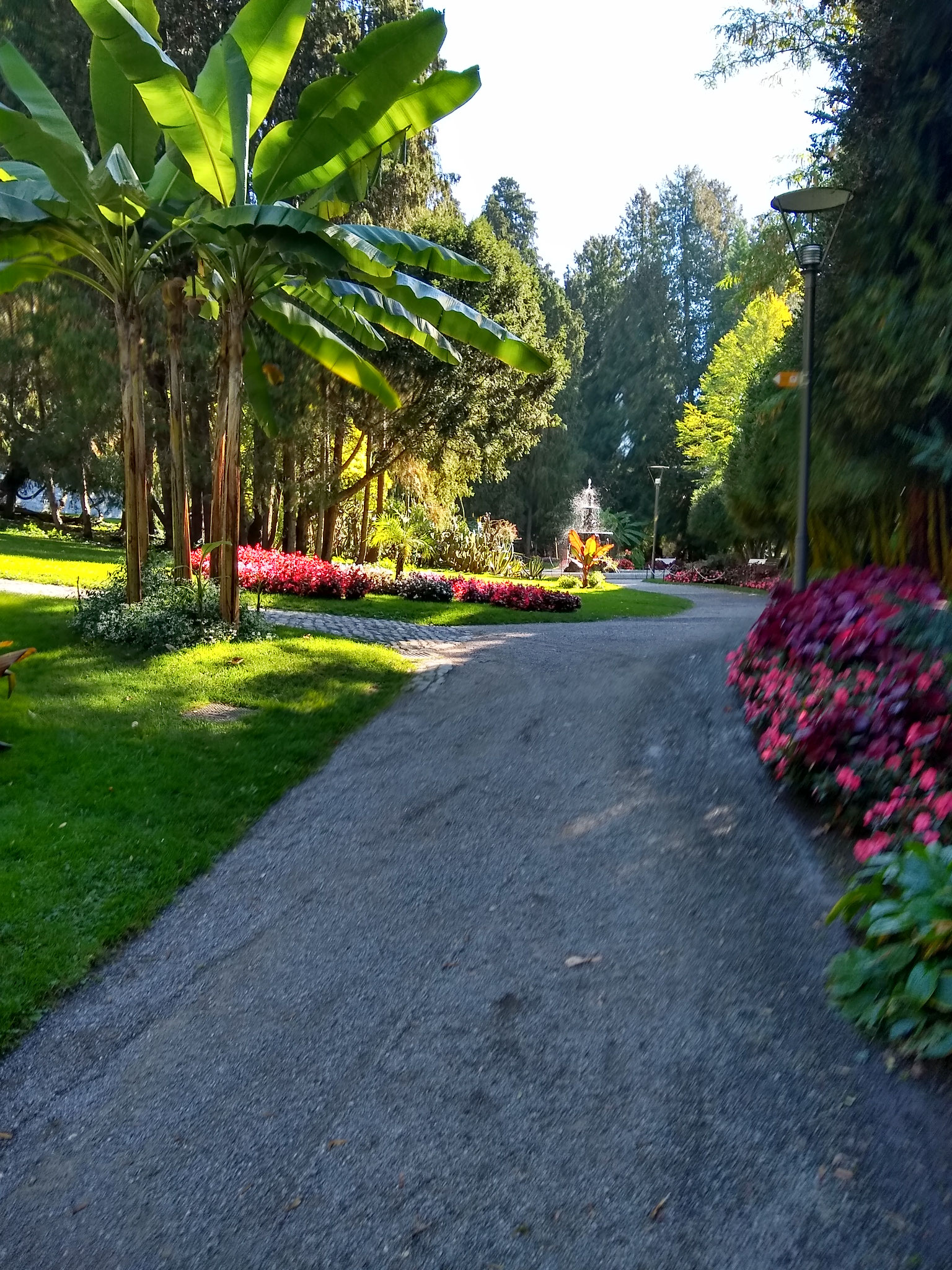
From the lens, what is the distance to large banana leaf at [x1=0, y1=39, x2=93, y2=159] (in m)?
7.95

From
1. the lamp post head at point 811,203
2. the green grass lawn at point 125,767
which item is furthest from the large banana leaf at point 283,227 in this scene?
the lamp post head at point 811,203

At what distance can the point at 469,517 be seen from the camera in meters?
53.1

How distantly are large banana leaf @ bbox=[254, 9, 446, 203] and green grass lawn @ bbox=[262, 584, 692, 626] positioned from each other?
22.0 feet

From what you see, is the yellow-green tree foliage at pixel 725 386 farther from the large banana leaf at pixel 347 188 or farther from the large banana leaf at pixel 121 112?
the large banana leaf at pixel 121 112

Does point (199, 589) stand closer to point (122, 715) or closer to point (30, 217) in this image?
point (122, 715)

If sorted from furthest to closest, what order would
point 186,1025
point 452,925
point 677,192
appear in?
1. point 677,192
2. point 452,925
3. point 186,1025

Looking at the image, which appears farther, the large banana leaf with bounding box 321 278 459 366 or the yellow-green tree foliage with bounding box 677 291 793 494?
the yellow-green tree foliage with bounding box 677 291 793 494

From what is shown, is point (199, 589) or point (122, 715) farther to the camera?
point (199, 589)

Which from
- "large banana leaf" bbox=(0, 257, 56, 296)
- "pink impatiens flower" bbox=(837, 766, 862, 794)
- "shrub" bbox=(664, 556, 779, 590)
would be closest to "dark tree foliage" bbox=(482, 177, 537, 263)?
"shrub" bbox=(664, 556, 779, 590)

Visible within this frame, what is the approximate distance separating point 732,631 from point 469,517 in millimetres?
43753

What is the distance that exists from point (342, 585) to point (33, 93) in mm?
8115

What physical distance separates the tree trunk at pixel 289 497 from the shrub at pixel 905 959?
57.5 ft

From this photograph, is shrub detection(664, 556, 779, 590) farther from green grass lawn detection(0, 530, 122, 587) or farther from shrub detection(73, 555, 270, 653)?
shrub detection(73, 555, 270, 653)

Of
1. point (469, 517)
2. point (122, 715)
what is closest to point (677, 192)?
point (469, 517)
